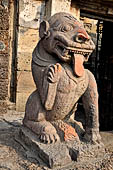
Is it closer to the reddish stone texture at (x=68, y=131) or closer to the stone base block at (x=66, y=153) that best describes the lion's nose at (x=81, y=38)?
the reddish stone texture at (x=68, y=131)

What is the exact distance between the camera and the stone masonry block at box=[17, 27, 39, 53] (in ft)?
12.5

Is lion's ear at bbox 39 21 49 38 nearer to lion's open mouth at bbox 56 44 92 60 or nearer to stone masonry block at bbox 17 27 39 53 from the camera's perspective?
lion's open mouth at bbox 56 44 92 60

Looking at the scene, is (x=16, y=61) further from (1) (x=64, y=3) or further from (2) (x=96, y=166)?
(2) (x=96, y=166)

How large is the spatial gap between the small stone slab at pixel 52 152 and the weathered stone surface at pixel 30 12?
92.1 inches

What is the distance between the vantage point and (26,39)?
3844 millimetres

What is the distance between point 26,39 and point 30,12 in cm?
46

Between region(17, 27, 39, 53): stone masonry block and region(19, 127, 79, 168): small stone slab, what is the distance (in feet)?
6.94

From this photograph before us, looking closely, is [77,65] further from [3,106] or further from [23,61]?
[3,106]

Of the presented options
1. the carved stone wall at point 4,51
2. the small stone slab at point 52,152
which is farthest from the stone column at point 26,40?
the small stone slab at point 52,152

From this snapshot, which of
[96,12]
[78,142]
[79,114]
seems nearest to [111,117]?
[79,114]

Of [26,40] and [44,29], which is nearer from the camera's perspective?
[44,29]

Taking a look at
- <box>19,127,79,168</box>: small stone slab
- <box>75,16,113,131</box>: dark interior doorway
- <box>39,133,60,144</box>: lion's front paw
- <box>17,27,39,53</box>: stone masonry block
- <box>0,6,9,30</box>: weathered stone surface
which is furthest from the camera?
<box>75,16,113,131</box>: dark interior doorway

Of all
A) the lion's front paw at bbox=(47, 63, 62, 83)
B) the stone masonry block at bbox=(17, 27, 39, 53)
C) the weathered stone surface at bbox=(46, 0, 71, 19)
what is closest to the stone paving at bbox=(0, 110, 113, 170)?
the lion's front paw at bbox=(47, 63, 62, 83)

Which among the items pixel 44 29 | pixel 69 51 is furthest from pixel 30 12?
pixel 69 51
